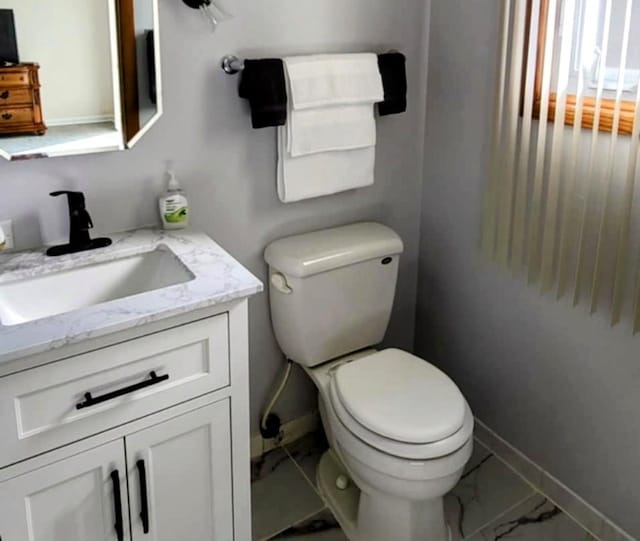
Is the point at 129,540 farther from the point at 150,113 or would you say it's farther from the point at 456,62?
the point at 456,62

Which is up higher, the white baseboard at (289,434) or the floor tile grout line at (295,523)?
the white baseboard at (289,434)

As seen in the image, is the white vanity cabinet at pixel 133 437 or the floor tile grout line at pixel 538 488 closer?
the white vanity cabinet at pixel 133 437

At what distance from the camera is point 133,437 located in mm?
1439

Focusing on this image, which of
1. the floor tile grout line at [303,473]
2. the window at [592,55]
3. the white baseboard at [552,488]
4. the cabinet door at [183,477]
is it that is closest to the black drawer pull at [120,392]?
the cabinet door at [183,477]

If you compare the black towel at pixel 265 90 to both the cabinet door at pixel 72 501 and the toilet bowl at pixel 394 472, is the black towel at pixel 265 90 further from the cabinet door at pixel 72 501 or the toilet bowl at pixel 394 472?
the cabinet door at pixel 72 501

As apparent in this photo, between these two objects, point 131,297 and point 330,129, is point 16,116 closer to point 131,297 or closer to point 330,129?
point 131,297

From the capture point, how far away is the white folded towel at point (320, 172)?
6.29 feet

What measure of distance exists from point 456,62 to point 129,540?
5.22 feet

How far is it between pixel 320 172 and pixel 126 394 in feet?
2.90

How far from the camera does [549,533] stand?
1.98m

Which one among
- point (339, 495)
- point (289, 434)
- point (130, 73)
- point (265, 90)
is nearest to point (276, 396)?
point (289, 434)

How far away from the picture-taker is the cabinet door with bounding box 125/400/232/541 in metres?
1.48

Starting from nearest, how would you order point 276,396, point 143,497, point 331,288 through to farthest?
point 143,497 → point 331,288 → point 276,396

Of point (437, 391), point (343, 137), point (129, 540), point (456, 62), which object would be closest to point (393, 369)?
point (437, 391)
